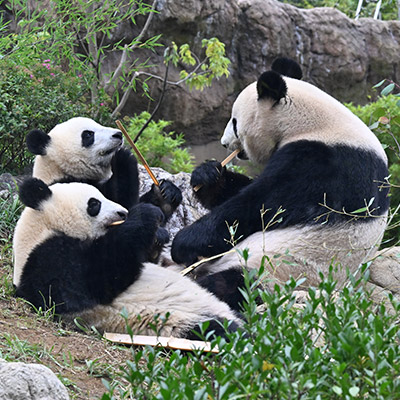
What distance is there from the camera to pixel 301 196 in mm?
4711

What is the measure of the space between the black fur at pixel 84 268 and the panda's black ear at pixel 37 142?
47.9 inches

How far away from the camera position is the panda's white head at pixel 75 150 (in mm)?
5258

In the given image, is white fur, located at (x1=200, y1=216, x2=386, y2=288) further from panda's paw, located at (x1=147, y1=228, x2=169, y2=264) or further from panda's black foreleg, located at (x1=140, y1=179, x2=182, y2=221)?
panda's black foreleg, located at (x1=140, y1=179, x2=182, y2=221)

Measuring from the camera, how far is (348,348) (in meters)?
2.08

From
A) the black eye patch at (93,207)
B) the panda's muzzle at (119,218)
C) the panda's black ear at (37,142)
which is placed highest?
the panda's black ear at (37,142)

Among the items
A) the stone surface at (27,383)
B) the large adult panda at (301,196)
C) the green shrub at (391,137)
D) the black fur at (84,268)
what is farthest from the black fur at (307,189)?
the green shrub at (391,137)

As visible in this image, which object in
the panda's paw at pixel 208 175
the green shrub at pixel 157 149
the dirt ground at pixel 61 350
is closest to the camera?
the dirt ground at pixel 61 350

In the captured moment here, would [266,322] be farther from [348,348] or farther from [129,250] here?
[129,250]

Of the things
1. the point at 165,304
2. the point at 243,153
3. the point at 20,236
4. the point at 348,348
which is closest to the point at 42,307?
the point at 20,236

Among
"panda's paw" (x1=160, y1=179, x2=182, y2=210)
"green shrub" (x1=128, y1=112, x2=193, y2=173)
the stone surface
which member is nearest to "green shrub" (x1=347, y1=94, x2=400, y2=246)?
"green shrub" (x1=128, y1=112, x2=193, y2=173)

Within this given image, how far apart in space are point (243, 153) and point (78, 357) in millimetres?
2368

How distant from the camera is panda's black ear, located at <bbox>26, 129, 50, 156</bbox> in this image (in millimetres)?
5117

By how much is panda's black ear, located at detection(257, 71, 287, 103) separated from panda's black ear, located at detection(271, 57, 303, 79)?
65 cm

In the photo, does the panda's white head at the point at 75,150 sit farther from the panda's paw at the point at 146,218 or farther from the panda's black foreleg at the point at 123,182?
the panda's paw at the point at 146,218
